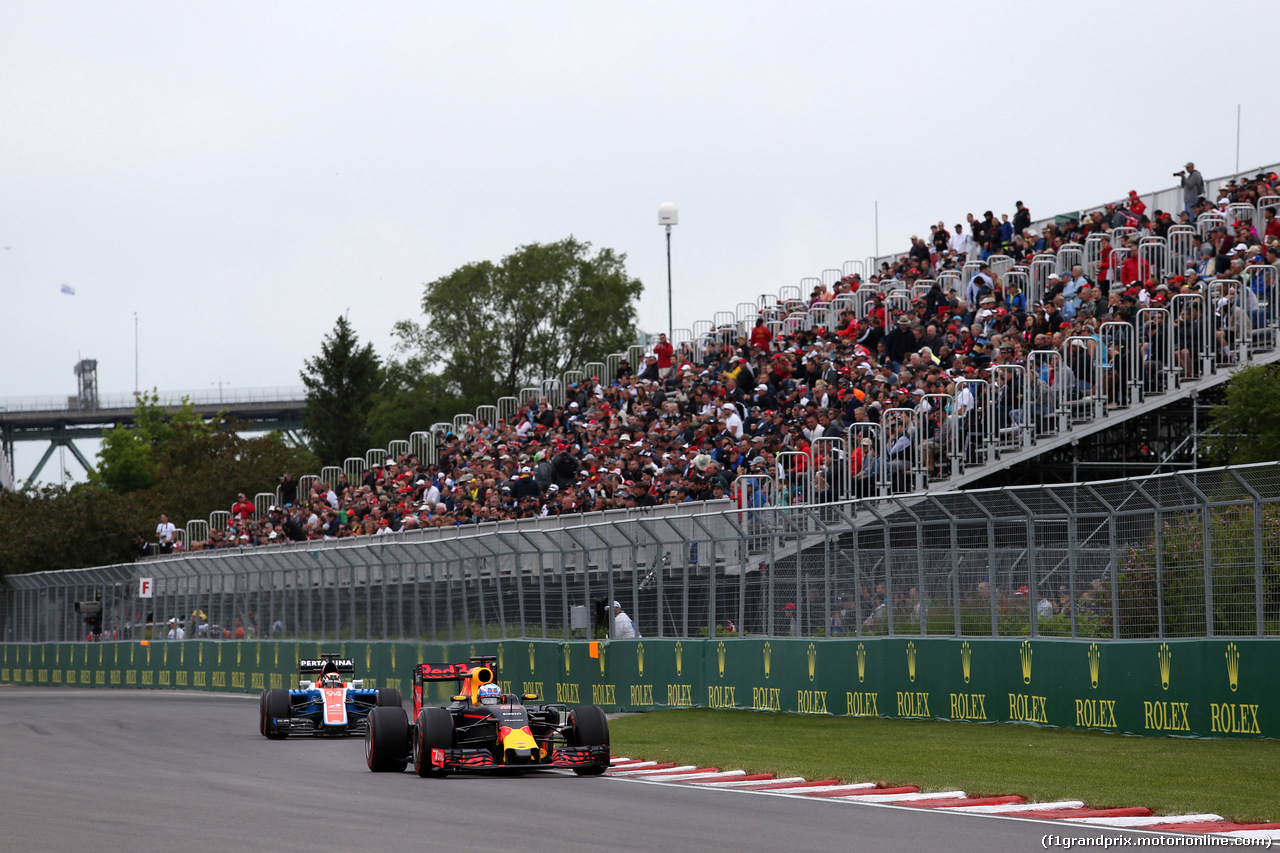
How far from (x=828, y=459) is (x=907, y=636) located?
5.66 m

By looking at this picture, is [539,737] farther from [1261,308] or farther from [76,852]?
[1261,308]

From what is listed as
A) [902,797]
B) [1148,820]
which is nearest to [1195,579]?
[902,797]

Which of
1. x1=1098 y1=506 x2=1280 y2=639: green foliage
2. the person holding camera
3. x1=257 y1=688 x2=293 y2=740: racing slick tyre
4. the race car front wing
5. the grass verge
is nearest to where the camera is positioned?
the grass verge

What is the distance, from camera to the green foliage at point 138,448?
87.2m

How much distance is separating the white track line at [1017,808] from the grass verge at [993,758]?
0.16 m

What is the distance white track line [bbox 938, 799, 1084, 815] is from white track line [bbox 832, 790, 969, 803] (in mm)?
606

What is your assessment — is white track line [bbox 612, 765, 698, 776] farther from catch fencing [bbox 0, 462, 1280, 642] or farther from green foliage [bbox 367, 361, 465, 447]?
green foliage [bbox 367, 361, 465, 447]

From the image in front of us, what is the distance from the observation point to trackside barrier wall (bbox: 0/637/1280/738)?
16641 mm

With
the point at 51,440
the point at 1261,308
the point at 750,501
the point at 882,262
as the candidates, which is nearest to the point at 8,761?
the point at 750,501

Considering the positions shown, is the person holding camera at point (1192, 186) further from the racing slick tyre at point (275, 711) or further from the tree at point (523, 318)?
the tree at point (523, 318)

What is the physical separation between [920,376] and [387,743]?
13.6m

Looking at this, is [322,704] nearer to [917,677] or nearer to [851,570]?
[851,570]

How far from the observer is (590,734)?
15711 millimetres

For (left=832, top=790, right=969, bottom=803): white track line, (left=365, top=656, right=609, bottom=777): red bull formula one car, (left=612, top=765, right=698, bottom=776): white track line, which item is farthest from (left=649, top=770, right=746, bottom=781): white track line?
(left=832, top=790, right=969, bottom=803): white track line
